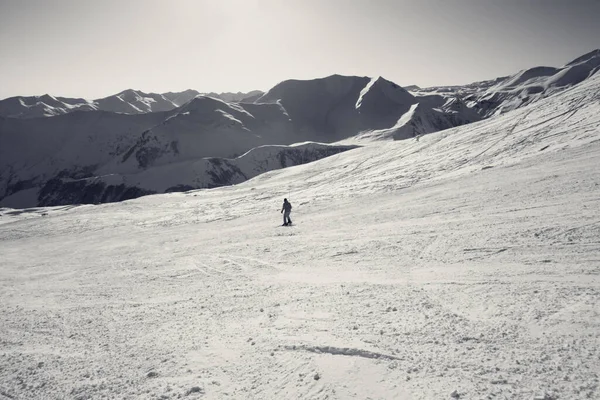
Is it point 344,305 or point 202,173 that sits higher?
point 202,173

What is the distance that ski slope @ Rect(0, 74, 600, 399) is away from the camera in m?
5.57

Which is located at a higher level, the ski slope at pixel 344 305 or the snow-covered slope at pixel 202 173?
the snow-covered slope at pixel 202 173

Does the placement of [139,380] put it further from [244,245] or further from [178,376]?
[244,245]

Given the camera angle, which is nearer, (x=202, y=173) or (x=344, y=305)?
(x=344, y=305)

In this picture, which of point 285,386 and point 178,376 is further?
Answer: point 178,376

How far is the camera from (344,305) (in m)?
8.16

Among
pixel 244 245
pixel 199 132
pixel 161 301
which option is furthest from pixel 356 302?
pixel 199 132

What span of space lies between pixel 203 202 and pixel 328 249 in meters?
26.6

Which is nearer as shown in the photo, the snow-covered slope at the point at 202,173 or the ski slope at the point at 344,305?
the ski slope at the point at 344,305

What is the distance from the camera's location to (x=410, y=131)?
152 meters

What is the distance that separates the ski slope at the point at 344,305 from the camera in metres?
5.57

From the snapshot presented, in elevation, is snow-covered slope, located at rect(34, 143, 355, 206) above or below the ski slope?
above

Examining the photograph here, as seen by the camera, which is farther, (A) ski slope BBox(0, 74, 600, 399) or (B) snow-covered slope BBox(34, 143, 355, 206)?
(B) snow-covered slope BBox(34, 143, 355, 206)

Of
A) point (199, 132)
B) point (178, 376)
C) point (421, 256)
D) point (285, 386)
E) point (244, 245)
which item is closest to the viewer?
point (285, 386)
